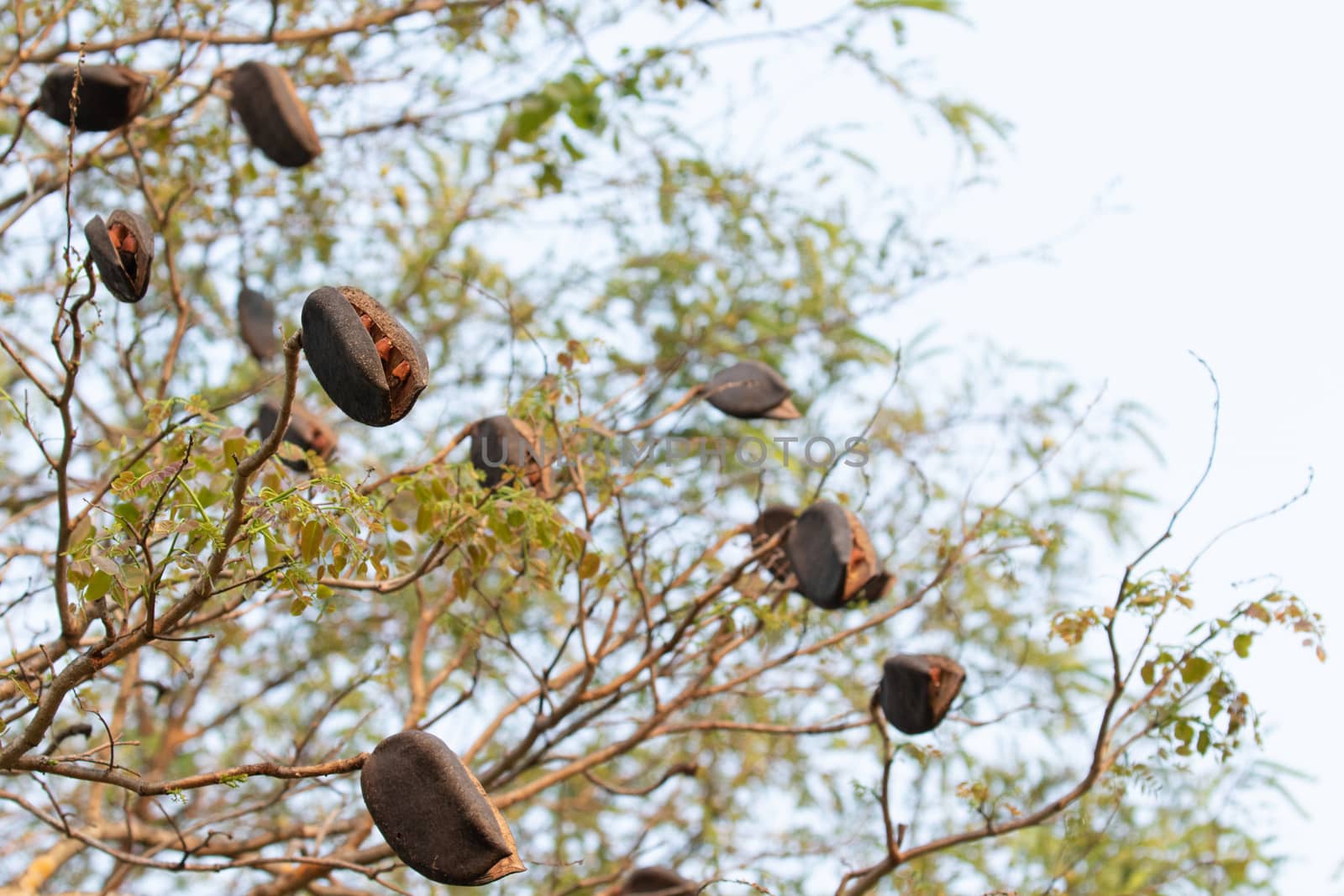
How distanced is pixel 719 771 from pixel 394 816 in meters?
3.11

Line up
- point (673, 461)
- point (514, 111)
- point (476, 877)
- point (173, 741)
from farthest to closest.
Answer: point (514, 111)
point (173, 741)
point (673, 461)
point (476, 877)

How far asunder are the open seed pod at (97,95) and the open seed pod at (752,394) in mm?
1371

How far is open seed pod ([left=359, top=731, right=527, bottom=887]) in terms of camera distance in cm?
157

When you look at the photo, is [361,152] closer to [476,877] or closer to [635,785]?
[635,785]

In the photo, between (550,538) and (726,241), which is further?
(726,241)

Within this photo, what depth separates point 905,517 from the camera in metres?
4.04

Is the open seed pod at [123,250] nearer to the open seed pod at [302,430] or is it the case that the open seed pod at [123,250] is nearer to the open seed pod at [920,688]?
the open seed pod at [302,430]

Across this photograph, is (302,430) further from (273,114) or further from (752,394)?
(752,394)

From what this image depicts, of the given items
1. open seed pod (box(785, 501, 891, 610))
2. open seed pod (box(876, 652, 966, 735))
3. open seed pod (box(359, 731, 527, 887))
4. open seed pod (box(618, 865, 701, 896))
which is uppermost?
open seed pod (box(785, 501, 891, 610))

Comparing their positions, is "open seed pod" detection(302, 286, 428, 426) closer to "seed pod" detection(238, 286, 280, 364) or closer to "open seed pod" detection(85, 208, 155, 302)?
"open seed pod" detection(85, 208, 155, 302)

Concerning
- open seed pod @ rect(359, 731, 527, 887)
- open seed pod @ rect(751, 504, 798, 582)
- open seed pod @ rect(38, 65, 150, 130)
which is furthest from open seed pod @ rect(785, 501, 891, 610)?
open seed pod @ rect(38, 65, 150, 130)

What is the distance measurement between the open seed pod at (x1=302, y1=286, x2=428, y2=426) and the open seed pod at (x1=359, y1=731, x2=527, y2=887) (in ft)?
1.34

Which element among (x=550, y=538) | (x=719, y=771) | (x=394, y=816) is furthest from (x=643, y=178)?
(x=394, y=816)

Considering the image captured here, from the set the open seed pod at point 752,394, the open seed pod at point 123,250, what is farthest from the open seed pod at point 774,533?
the open seed pod at point 123,250
